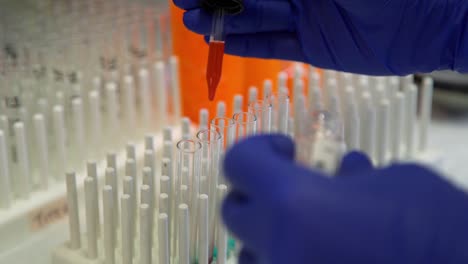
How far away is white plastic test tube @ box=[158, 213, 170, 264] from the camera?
0.78 meters

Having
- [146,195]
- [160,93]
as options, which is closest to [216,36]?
[146,195]

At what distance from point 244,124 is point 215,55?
11 cm

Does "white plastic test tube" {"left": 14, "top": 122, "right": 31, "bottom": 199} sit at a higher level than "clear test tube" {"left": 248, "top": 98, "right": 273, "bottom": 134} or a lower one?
lower

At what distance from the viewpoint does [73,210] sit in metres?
0.91

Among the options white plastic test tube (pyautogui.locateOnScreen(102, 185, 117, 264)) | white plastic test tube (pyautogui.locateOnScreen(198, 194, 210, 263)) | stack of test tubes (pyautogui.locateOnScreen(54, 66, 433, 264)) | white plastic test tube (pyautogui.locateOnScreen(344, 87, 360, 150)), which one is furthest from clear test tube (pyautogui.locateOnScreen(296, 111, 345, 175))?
white plastic test tube (pyautogui.locateOnScreen(344, 87, 360, 150))

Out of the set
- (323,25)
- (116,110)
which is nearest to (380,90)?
(323,25)

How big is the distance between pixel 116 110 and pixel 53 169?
0.17 m

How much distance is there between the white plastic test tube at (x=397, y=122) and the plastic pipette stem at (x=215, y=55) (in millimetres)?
472

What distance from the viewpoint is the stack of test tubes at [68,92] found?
105 centimetres

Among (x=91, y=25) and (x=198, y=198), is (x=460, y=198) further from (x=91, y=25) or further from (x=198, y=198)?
(x=91, y=25)

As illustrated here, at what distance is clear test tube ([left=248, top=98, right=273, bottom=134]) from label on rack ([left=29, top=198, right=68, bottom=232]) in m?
0.40

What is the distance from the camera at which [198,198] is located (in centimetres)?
82

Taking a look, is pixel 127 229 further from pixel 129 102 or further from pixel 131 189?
pixel 129 102

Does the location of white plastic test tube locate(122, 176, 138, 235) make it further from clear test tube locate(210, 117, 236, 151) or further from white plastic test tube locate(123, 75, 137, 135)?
white plastic test tube locate(123, 75, 137, 135)
